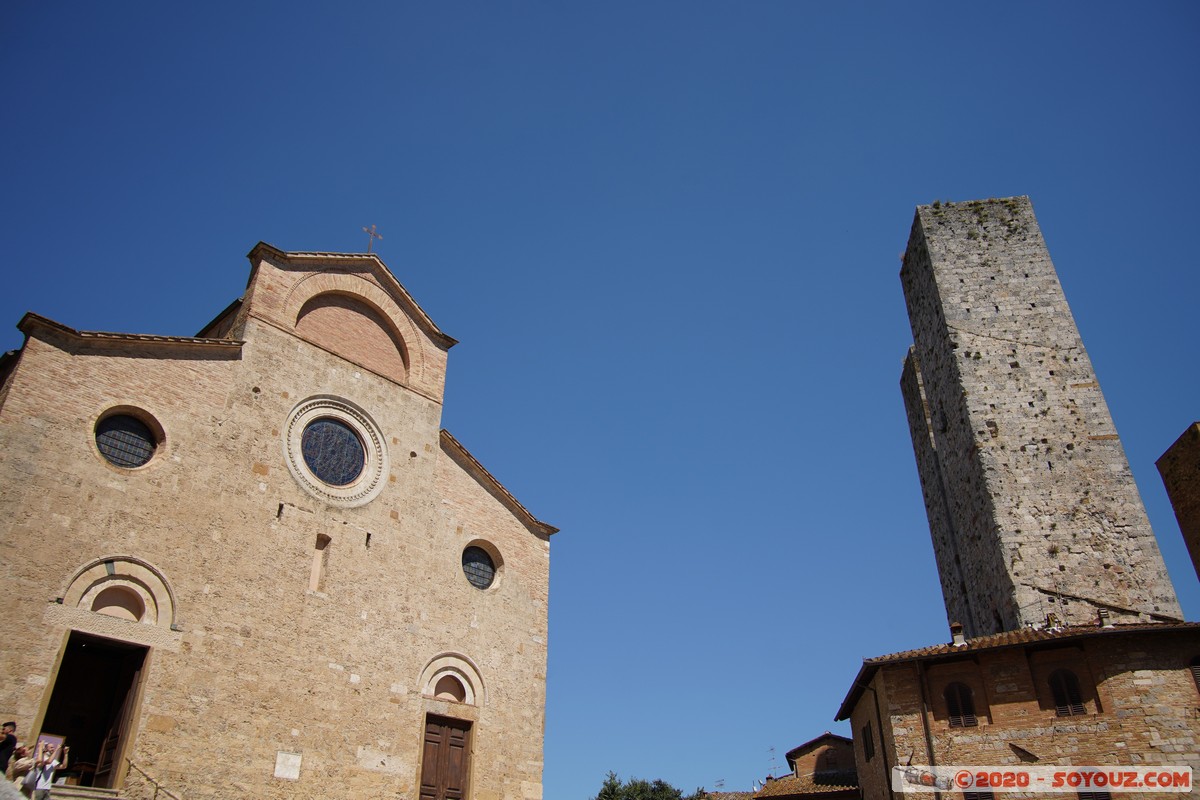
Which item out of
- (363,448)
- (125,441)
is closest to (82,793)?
(125,441)

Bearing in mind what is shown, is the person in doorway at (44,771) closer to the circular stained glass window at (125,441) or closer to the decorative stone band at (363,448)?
the circular stained glass window at (125,441)

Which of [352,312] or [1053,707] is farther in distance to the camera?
[352,312]

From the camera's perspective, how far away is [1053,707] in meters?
14.9

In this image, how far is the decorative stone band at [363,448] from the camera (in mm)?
16266

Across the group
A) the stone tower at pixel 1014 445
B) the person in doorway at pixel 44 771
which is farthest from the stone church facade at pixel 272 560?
the stone tower at pixel 1014 445

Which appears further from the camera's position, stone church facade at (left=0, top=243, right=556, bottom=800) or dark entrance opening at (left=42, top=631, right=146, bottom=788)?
stone church facade at (left=0, top=243, right=556, bottom=800)

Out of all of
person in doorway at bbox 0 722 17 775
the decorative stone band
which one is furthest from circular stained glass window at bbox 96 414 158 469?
person in doorway at bbox 0 722 17 775

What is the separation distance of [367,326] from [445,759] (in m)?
9.15

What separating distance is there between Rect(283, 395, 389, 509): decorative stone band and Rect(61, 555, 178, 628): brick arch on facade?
10.7ft

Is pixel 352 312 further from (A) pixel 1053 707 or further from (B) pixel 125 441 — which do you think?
(A) pixel 1053 707

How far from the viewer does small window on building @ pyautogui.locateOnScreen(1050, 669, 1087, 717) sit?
48.3ft

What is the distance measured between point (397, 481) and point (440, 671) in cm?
394

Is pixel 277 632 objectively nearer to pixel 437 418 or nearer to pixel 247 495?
pixel 247 495

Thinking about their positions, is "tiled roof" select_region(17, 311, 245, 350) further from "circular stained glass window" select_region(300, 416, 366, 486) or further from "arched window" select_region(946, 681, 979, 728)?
"arched window" select_region(946, 681, 979, 728)
